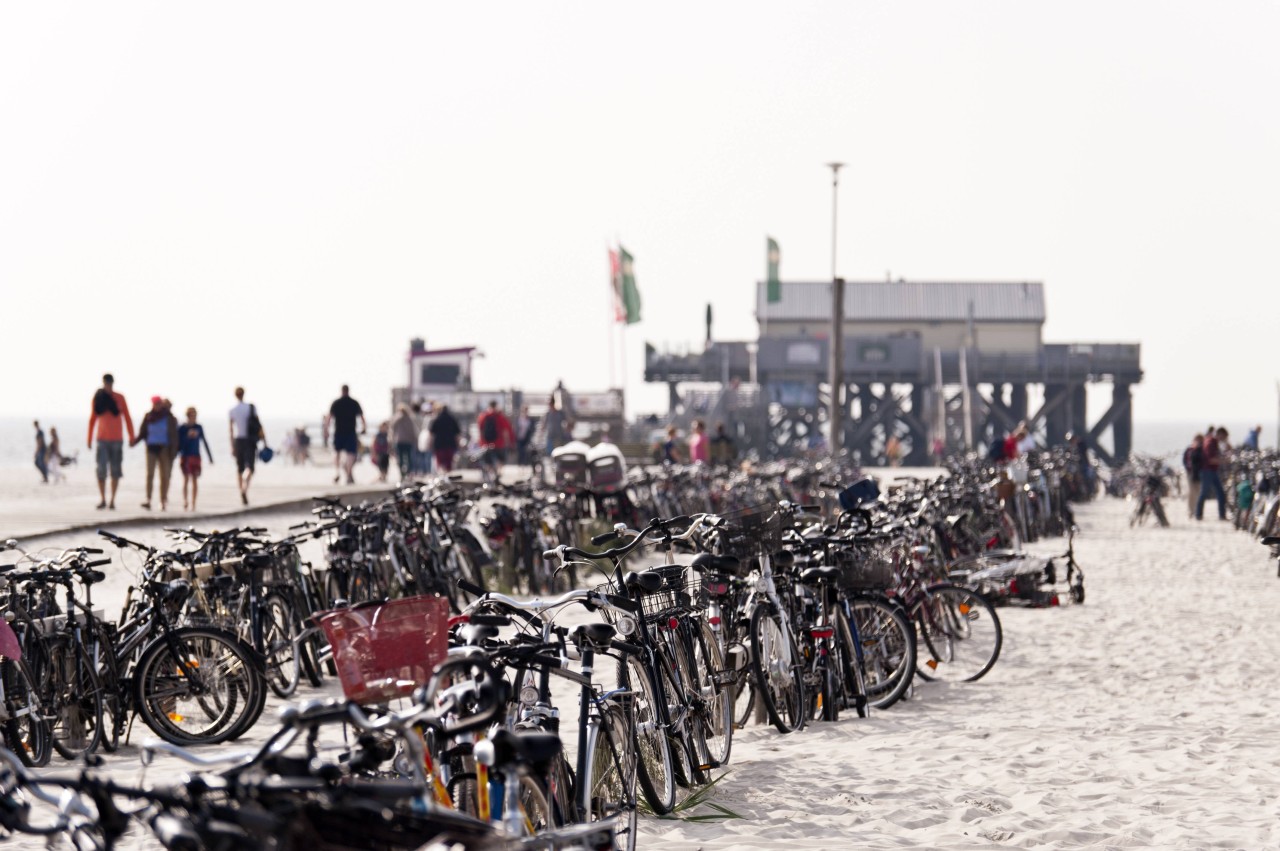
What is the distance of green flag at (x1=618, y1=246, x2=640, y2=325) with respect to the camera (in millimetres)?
45781

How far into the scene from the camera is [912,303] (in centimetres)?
6975

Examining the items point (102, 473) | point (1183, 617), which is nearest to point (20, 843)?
point (1183, 617)

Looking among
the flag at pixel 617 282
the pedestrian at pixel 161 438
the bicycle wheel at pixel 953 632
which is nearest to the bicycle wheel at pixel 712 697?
the bicycle wheel at pixel 953 632

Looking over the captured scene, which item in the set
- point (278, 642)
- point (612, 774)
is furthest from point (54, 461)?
point (612, 774)

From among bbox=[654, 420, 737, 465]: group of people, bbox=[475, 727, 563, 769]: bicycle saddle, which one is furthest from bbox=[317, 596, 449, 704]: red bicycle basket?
bbox=[654, 420, 737, 465]: group of people

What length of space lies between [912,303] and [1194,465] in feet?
140

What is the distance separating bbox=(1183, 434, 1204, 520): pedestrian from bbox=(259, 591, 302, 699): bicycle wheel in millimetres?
20646

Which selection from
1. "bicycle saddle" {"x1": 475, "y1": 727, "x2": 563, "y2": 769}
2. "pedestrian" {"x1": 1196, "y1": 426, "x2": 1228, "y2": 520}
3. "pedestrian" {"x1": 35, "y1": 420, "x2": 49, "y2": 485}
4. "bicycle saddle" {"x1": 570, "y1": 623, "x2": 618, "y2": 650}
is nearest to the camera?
"bicycle saddle" {"x1": 475, "y1": 727, "x2": 563, "y2": 769}

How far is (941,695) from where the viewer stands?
9.93 m

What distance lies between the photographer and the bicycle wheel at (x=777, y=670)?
27.0ft

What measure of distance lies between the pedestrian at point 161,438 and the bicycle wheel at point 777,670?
13021 mm

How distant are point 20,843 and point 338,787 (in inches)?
137

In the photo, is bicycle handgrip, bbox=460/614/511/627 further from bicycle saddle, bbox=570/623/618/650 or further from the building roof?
the building roof

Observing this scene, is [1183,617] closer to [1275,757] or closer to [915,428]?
[1275,757]
